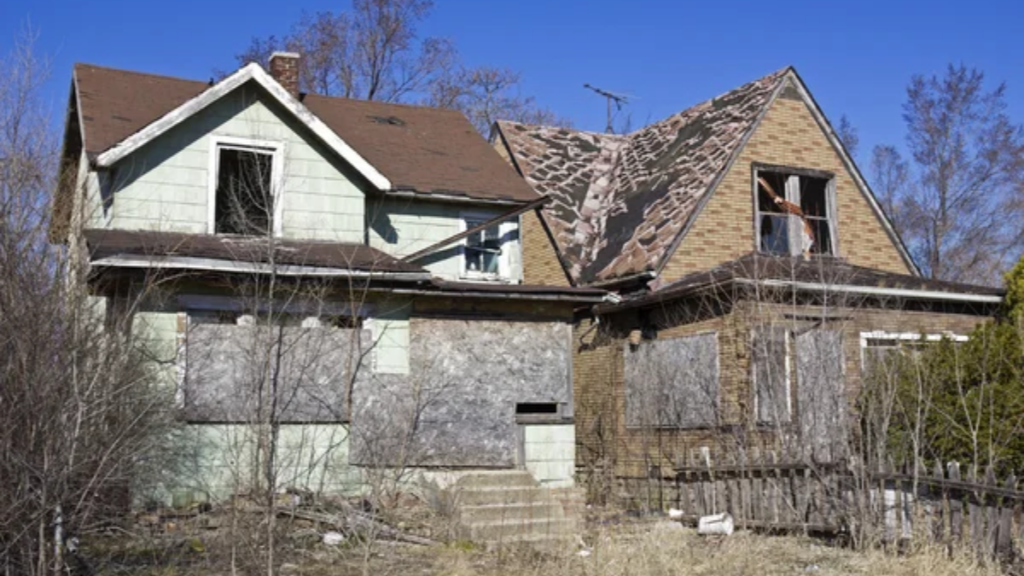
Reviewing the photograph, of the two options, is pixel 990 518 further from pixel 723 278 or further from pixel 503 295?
pixel 503 295

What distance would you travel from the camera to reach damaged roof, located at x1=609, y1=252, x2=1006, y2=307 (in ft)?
55.6

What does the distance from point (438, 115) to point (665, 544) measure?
12.0 metres

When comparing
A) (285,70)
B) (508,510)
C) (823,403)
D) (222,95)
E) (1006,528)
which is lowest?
(508,510)

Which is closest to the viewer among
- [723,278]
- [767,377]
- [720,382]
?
[767,377]

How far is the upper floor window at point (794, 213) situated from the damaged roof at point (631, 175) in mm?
1280

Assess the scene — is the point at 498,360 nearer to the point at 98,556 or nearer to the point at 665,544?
the point at 665,544

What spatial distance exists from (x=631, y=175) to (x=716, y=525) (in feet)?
36.2

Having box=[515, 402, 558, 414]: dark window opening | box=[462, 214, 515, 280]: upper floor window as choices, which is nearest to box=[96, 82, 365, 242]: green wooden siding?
box=[462, 214, 515, 280]: upper floor window

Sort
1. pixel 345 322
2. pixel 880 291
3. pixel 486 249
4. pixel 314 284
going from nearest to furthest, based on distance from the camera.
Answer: pixel 314 284, pixel 345 322, pixel 880 291, pixel 486 249

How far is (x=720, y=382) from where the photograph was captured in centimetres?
1739

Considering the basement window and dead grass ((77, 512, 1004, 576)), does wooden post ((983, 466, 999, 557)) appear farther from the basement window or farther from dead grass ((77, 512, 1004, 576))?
the basement window

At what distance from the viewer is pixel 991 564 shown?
10.0 meters

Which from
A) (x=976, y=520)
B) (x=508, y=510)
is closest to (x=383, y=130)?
(x=508, y=510)

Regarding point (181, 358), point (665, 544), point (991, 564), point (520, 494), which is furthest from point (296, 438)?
point (991, 564)
